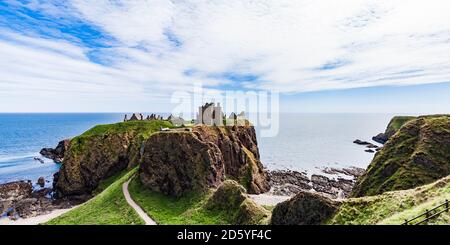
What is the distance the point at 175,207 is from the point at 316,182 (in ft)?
194

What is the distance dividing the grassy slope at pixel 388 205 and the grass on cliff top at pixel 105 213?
31019 millimetres

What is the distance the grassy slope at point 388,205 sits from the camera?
24562 millimetres

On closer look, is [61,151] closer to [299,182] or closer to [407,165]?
[299,182]

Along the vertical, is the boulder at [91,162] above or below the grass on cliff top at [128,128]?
below

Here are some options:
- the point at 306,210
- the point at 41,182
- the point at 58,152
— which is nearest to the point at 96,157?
the point at 41,182

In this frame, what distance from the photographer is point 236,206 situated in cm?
4447

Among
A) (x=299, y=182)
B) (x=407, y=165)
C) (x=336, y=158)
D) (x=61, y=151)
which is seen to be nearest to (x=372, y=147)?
(x=336, y=158)

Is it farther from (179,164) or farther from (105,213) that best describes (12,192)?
(179,164)

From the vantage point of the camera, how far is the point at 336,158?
5472 inches

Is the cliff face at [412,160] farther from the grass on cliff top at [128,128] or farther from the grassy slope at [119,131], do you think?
the grass on cliff top at [128,128]

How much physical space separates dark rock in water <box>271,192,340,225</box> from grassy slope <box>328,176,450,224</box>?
127cm

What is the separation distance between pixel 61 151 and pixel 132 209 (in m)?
106

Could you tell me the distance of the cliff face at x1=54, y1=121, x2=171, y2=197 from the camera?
80.2 meters

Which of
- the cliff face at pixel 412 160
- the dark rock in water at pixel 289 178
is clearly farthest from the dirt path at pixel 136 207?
the dark rock in water at pixel 289 178
